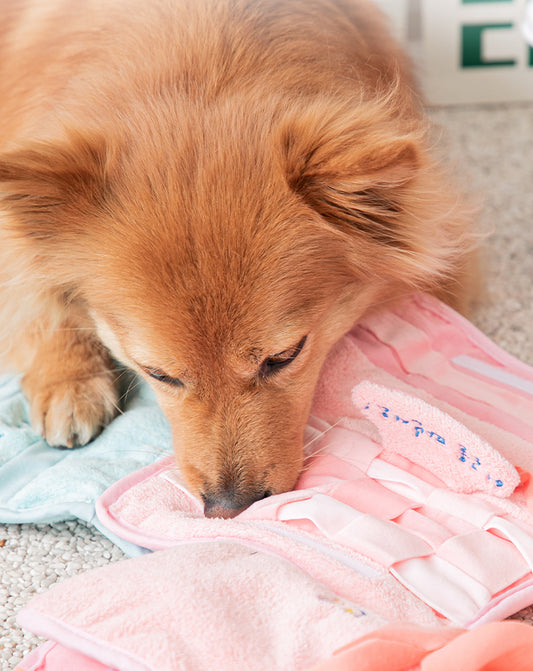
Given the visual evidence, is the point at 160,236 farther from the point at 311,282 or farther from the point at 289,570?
the point at 289,570

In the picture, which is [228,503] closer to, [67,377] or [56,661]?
[56,661]

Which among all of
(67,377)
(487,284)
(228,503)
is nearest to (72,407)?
(67,377)

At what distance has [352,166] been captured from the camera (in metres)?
1.39

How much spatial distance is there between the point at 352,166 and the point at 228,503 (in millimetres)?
695

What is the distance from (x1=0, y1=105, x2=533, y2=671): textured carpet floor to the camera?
5.01 ft

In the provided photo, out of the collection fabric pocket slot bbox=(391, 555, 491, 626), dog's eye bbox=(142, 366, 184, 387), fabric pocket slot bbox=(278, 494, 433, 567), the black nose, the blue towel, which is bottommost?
the blue towel

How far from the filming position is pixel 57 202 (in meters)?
1.54

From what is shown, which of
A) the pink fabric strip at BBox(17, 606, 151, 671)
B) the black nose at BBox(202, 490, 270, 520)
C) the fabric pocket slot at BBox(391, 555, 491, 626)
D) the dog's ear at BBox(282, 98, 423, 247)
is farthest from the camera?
the black nose at BBox(202, 490, 270, 520)

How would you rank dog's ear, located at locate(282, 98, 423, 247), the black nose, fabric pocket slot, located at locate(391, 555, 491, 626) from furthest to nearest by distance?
1. the black nose
2. dog's ear, located at locate(282, 98, 423, 247)
3. fabric pocket slot, located at locate(391, 555, 491, 626)

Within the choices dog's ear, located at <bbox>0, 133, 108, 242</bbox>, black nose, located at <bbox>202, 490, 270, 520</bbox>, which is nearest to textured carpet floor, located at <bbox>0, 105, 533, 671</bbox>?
black nose, located at <bbox>202, 490, 270, 520</bbox>

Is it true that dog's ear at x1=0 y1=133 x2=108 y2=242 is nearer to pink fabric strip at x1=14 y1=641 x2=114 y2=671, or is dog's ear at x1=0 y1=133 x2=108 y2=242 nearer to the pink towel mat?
the pink towel mat

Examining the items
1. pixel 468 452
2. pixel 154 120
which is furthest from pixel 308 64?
pixel 468 452

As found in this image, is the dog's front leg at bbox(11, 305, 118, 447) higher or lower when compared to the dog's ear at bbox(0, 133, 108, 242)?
lower

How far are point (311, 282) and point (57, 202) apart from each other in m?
0.54
